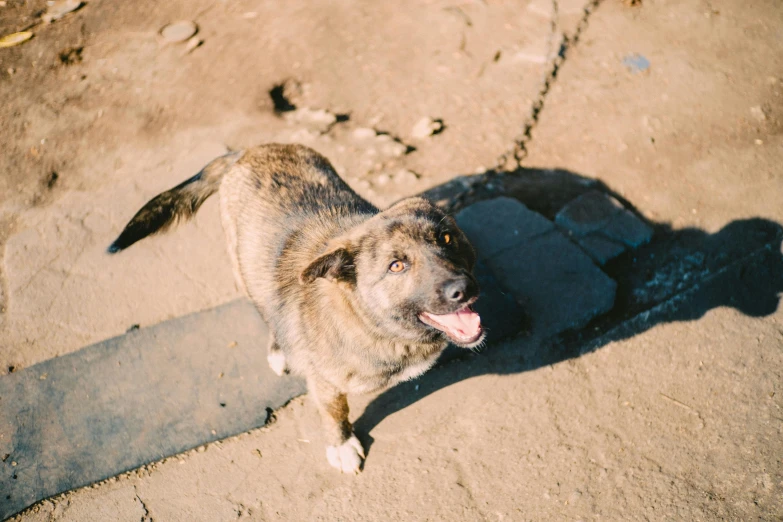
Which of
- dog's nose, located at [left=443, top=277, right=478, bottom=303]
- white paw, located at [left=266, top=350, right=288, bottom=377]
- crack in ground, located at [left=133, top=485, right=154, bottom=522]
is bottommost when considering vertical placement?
crack in ground, located at [left=133, top=485, right=154, bottom=522]

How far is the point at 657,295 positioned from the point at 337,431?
102 inches

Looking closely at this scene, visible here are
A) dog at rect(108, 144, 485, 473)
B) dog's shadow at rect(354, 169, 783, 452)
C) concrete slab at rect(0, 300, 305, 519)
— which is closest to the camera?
dog at rect(108, 144, 485, 473)

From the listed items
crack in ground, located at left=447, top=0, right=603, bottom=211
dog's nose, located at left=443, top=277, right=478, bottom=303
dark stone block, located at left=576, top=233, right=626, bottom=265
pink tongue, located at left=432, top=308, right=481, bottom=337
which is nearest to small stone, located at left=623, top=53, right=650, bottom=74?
crack in ground, located at left=447, top=0, right=603, bottom=211

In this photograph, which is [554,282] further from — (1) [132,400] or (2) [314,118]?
(1) [132,400]

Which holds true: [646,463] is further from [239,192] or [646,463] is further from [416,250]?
[239,192]

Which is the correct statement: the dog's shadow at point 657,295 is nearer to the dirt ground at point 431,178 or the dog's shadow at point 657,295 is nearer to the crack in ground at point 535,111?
the dirt ground at point 431,178

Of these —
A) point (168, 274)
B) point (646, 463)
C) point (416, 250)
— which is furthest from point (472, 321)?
point (168, 274)

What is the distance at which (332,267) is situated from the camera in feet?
7.86

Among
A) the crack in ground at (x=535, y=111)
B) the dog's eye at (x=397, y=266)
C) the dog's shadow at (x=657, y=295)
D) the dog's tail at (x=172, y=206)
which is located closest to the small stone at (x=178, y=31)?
the dog's tail at (x=172, y=206)

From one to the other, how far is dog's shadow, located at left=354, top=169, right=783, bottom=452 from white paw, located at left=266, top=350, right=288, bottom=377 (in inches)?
26.0

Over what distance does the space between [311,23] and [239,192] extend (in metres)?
3.56

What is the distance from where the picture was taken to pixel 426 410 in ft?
10.8

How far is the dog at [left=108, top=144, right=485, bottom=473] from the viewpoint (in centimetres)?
243

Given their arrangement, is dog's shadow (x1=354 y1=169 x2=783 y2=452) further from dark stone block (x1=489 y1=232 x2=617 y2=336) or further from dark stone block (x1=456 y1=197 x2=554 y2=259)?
dark stone block (x1=456 y1=197 x2=554 y2=259)
